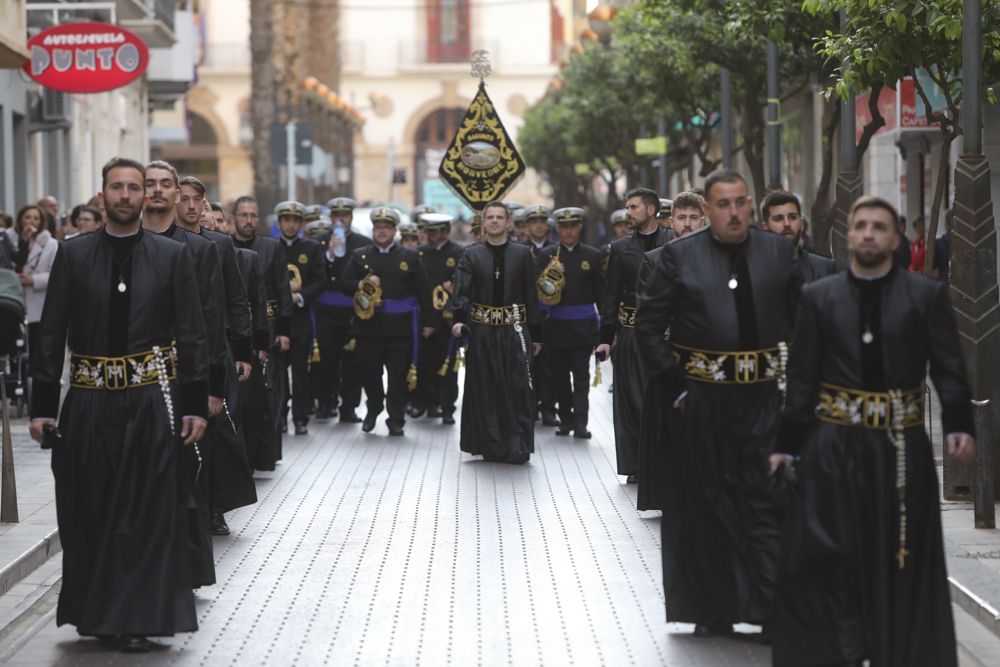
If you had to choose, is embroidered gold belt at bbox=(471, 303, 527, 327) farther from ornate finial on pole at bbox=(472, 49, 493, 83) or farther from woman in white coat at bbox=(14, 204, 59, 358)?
ornate finial on pole at bbox=(472, 49, 493, 83)

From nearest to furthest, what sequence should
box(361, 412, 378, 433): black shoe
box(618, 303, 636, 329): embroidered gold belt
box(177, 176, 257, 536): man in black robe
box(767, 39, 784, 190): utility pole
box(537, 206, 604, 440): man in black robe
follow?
box(177, 176, 257, 536): man in black robe, box(618, 303, 636, 329): embroidered gold belt, box(537, 206, 604, 440): man in black robe, box(361, 412, 378, 433): black shoe, box(767, 39, 784, 190): utility pole

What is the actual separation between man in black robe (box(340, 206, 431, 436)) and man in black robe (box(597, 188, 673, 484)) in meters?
3.67

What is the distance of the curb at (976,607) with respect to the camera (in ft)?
27.8

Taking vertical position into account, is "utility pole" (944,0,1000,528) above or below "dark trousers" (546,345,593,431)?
above

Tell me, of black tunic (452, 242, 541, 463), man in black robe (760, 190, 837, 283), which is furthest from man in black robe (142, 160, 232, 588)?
black tunic (452, 242, 541, 463)

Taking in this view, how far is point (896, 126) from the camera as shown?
24.7m

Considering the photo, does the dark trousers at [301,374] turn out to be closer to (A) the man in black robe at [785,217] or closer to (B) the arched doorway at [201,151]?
(A) the man in black robe at [785,217]

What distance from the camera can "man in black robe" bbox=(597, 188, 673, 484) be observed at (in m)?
13.7

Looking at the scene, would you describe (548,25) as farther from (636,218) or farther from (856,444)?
(856,444)

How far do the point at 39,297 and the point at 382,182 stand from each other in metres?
78.2

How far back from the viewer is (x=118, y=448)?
8219 mm

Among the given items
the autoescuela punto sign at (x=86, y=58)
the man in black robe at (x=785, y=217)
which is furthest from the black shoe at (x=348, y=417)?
the man in black robe at (x=785, y=217)

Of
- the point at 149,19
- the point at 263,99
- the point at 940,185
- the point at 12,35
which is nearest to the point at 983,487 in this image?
the point at 940,185

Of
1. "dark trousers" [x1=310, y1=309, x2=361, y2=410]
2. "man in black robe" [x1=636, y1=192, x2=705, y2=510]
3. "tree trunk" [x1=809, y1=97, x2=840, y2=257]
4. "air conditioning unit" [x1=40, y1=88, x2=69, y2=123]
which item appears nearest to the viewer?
"man in black robe" [x1=636, y1=192, x2=705, y2=510]
